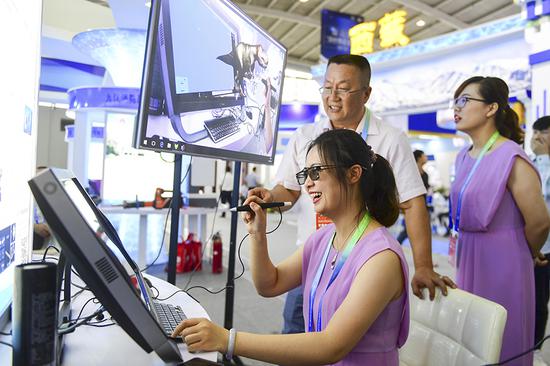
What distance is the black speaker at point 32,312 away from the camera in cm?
69

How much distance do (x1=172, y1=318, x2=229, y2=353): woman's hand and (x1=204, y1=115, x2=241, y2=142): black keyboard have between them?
1023mm

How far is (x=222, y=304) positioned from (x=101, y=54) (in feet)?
19.6

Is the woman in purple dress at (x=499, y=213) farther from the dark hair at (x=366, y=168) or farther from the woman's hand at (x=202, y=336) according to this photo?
the woman's hand at (x=202, y=336)

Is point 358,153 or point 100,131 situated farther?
point 100,131

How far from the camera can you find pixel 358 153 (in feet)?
3.92

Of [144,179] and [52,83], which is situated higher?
[52,83]

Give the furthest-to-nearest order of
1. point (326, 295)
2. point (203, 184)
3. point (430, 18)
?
1. point (430, 18)
2. point (203, 184)
3. point (326, 295)

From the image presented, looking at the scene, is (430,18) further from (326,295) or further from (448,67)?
(326,295)

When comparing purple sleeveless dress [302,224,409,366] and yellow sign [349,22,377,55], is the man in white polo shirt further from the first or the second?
yellow sign [349,22,377,55]

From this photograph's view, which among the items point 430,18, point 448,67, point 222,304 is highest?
point 430,18

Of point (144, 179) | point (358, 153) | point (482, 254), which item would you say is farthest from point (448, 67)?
point (358, 153)

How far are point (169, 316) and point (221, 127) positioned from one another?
98 centimetres

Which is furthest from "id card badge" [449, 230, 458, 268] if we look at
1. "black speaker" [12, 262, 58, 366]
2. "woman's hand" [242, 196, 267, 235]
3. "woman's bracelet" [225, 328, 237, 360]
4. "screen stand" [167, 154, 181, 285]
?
"black speaker" [12, 262, 58, 366]

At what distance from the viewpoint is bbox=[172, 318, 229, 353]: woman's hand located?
0.92 metres
